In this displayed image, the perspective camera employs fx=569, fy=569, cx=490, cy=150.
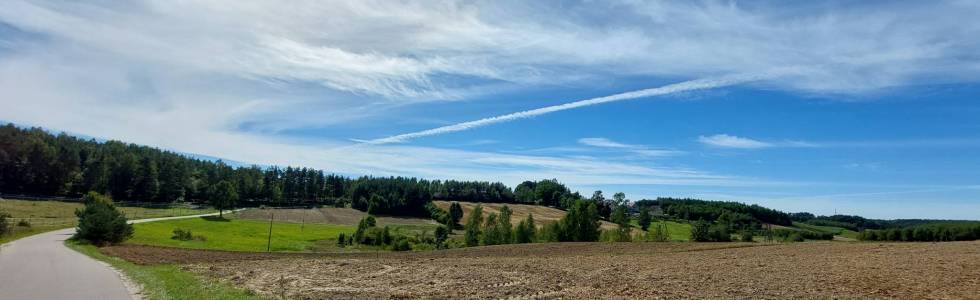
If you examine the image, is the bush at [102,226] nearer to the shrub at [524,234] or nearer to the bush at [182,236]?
the bush at [182,236]

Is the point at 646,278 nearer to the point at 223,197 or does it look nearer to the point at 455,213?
the point at 223,197

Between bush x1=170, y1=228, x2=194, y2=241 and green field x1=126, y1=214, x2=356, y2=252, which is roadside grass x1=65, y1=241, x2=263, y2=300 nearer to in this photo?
green field x1=126, y1=214, x2=356, y2=252

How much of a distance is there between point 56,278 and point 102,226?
112 ft

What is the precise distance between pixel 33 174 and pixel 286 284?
157 m

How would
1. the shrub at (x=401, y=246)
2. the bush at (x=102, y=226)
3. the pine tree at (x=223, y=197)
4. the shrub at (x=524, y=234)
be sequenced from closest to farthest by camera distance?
1. the bush at (x=102, y=226)
2. the shrub at (x=401, y=246)
3. the shrub at (x=524, y=234)
4. the pine tree at (x=223, y=197)

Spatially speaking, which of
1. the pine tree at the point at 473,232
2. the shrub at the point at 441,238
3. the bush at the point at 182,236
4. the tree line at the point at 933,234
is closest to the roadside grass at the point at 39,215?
the bush at the point at 182,236

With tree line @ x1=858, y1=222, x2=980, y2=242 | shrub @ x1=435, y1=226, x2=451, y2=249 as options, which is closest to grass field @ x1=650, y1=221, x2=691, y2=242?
tree line @ x1=858, y1=222, x2=980, y2=242

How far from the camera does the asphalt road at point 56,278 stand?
19.8 metres

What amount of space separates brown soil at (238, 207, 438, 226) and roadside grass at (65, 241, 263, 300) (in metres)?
108

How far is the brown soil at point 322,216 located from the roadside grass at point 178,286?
108291mm

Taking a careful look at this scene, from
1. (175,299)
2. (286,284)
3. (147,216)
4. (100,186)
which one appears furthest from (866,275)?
(100,186)

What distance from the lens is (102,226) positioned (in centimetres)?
5375

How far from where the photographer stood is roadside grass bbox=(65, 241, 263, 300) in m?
20.2

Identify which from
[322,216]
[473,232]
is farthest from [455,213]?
[473,232]
